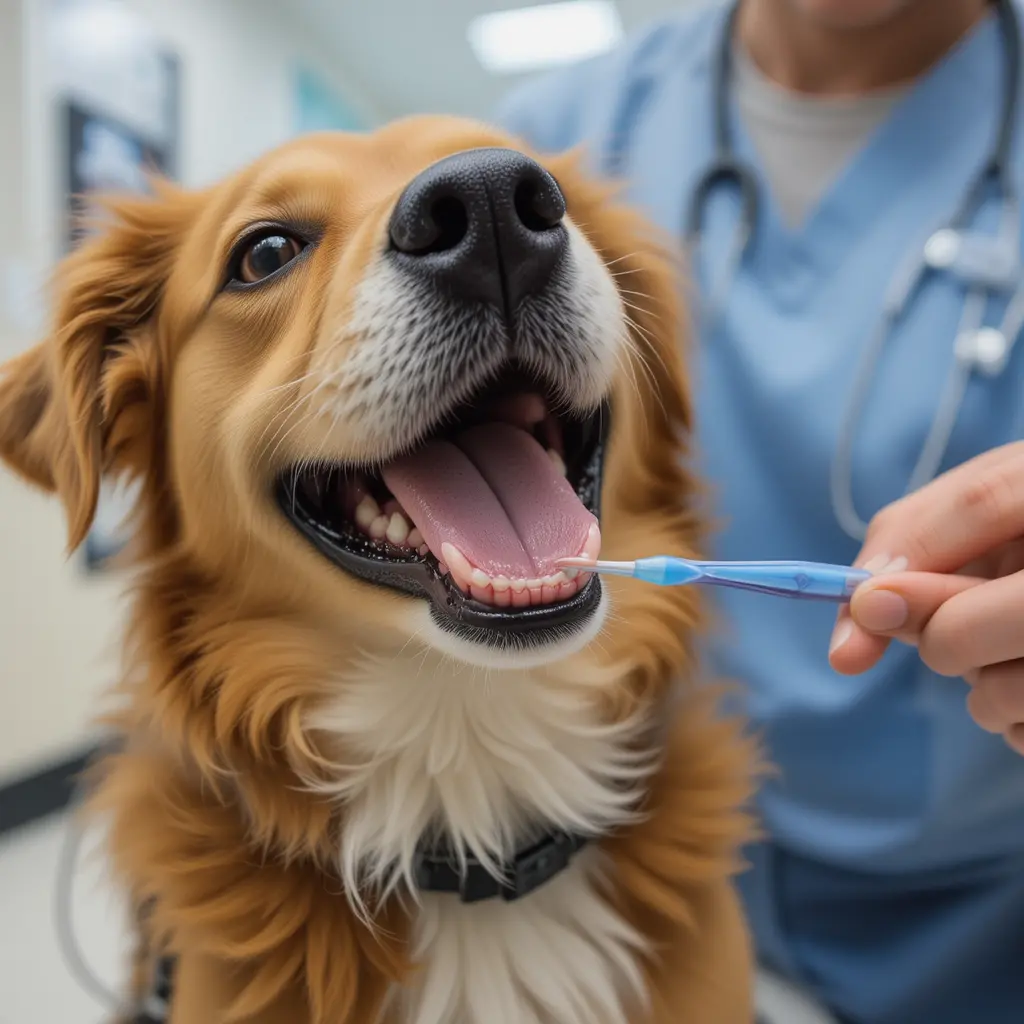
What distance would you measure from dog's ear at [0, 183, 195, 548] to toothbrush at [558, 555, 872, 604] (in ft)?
1.93

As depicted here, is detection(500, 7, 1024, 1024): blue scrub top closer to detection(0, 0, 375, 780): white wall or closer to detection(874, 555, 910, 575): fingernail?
detection(874, 555, 910, 575): fingernail

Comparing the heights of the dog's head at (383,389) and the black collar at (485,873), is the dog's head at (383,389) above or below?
above

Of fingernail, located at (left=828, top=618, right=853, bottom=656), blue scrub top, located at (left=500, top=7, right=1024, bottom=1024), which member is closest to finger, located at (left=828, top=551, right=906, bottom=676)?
fingernail, located at (left=828, top=618, right=853, bottom=656)

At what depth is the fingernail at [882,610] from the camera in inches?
27.5

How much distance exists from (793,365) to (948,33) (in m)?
0.54

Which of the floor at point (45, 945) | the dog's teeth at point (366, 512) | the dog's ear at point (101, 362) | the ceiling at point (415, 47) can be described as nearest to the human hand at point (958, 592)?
the dog's teeth at point (366, 512)

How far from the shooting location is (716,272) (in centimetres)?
133

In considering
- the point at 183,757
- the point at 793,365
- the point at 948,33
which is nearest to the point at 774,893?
the point at 793,365

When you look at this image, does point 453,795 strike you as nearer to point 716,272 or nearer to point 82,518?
point 82,518

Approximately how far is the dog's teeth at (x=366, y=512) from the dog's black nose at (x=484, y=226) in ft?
0.79

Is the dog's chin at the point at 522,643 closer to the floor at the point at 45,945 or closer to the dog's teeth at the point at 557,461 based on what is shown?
the dog's teeth at the point at 557,461

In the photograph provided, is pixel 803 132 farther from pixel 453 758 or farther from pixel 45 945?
pixel 45 945

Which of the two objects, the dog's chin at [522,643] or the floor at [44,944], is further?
the floor at [44,944]

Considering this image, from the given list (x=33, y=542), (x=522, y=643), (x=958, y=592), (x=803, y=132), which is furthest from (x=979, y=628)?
(x=33, y=542)
